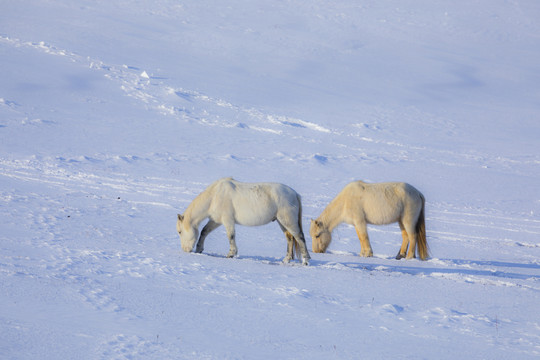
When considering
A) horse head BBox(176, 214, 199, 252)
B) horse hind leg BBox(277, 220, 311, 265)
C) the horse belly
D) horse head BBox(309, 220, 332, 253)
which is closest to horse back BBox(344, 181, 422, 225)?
horse head BBox(309, 220, 332, 253)

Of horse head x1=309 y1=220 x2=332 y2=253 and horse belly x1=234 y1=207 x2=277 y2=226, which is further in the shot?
horse head x1=309 y1=220 x2=332 y2=253

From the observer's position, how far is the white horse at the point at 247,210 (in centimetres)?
1067

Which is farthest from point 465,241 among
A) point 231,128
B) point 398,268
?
point 231,128

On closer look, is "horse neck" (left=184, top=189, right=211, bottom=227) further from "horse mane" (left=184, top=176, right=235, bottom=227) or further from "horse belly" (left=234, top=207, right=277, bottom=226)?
"horse belly" (left=234, top=207, right=277, bottom=226)

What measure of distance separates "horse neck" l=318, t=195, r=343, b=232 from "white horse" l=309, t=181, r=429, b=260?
0.07 feet

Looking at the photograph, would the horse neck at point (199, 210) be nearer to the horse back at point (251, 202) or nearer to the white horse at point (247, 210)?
the white horse at point (247, 210)

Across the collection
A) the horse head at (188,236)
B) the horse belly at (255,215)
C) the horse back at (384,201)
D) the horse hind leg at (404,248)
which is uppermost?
the horse back at (384,201)

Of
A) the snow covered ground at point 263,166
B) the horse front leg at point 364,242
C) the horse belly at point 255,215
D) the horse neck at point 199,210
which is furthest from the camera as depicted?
the horse front leg at point 364,242

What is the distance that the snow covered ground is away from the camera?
692 centimetres

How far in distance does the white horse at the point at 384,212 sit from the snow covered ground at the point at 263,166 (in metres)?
0.61

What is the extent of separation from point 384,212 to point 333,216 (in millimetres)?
1049

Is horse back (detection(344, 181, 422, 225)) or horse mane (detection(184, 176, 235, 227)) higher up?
horse back (detection(344, 181, 422, 225))

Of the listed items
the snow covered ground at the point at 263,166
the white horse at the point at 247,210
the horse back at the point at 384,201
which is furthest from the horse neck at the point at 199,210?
the horse back at the point at 384,201

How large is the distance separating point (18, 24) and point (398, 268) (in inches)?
1467
